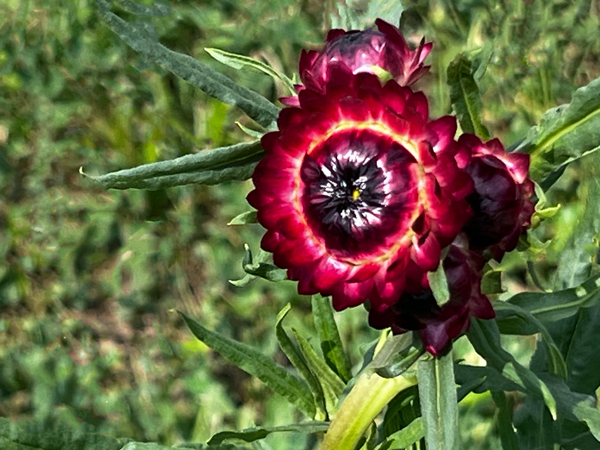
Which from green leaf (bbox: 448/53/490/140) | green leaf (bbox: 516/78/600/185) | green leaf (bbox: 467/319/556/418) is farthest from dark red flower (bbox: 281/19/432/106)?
green leaf (bbox: 467/319/556/418)

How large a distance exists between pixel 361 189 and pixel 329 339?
0.52 metres

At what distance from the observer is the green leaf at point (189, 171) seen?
35.6 inches

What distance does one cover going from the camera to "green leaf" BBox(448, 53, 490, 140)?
96 cm

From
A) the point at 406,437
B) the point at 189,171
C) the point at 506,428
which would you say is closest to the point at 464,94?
the point at 189,171

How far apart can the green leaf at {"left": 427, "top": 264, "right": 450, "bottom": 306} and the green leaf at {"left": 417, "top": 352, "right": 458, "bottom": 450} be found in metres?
0.14

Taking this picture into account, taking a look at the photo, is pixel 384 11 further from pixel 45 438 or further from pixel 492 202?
pixel 45 438

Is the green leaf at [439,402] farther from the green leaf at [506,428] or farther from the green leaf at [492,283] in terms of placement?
the green leaf at [506,428]

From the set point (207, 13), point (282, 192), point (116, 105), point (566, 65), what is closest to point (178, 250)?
point (116, 105)

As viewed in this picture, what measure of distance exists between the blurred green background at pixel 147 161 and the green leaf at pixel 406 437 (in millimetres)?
1393

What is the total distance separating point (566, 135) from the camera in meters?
0.93

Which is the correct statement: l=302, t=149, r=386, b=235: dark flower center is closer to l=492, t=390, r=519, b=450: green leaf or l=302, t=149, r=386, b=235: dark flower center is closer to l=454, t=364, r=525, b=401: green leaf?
l=454, t=364, r=525, b=401: green leaf

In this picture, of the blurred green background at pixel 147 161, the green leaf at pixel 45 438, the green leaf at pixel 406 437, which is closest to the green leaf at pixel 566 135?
the green leaf at pixel 406 437

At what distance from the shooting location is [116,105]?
2.81 metres

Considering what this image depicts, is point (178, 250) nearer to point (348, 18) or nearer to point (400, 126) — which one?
point (348, 18)
